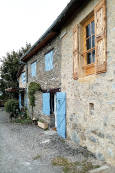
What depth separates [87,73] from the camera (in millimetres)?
5238

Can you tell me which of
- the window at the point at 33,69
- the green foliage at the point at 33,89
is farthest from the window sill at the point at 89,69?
the window at the point at 33,69

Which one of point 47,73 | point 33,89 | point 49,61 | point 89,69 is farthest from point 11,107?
point 89,69

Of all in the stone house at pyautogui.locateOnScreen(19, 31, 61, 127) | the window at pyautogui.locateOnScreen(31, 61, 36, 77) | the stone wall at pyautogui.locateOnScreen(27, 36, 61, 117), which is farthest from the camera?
the window at pyautogui.locateOnScreen(31, 61, 36, 77)

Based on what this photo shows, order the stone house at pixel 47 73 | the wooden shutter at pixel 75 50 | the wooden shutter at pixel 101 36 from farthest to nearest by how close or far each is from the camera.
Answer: the stone house at pixel 47 73
the wooden shutter at pixel 75 50
the wooden shutter at pixel 101 36

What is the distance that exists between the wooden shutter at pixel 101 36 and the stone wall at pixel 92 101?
4.2 inches

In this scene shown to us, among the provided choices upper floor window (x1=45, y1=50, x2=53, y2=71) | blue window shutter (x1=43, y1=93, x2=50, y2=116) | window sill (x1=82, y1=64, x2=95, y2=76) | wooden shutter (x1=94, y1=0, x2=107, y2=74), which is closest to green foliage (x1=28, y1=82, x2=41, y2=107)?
blue window shutter (x1=43, y1=93, x2=50, y2=116)

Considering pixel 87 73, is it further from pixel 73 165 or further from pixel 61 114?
pixel 73 165

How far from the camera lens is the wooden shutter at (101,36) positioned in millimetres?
4062

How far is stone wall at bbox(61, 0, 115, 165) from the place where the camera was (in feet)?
12.8

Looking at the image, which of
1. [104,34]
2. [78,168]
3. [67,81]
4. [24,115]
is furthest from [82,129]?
[24,115]

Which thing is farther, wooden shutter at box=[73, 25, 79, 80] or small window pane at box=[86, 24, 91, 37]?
wooden shutter at box=[73, 25, 79, 80]

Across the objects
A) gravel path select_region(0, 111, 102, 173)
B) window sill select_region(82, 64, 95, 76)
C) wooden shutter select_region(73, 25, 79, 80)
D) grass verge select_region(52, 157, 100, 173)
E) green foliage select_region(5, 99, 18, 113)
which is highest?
wooden shutter select_region(73, 25, 79, 80)

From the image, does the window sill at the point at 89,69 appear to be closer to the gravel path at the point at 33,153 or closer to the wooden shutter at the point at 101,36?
the wooden shutter at the point at 101,36

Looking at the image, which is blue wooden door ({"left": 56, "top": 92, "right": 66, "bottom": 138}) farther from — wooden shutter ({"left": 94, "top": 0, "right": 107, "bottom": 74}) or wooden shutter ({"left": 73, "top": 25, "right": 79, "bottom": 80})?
wooden shutter ({"left": 94, "top": 0, "right": 107, "bottom": 74})
